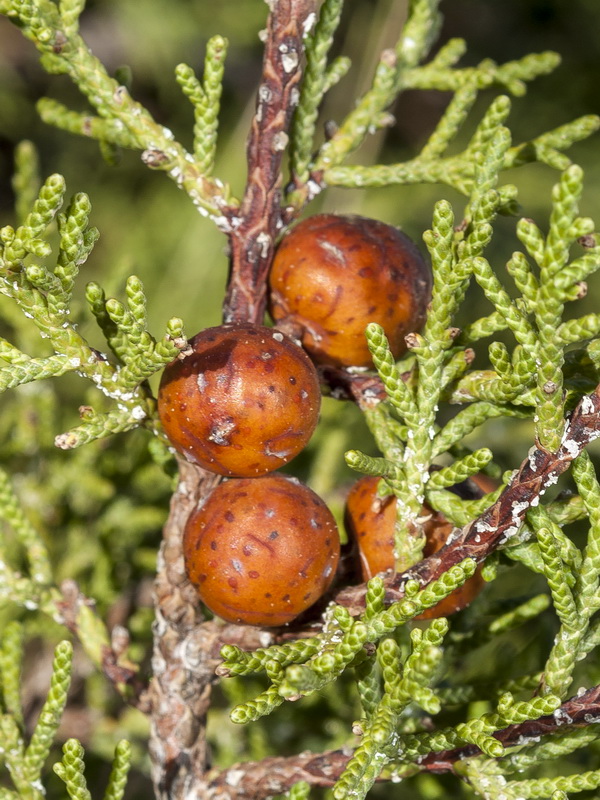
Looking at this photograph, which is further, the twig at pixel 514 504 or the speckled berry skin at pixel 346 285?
the speckled berry skin at pixel 346 285

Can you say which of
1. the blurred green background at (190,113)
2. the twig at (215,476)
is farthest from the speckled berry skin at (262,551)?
the blurred green background at (190,113)

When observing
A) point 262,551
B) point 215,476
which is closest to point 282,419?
point 262,551

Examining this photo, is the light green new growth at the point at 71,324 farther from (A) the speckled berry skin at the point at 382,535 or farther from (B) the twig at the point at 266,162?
(A) the speckled berry skin at the point at 382,535

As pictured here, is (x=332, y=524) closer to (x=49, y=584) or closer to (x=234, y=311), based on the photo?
(x=234, y=311)

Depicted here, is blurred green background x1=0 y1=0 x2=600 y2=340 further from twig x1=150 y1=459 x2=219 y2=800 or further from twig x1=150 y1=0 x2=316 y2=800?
twig x1=150 y1=459 x2=219 y2=800

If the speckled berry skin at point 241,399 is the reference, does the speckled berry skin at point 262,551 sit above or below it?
below

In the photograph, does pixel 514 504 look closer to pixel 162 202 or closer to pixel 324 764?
pixel 324 764

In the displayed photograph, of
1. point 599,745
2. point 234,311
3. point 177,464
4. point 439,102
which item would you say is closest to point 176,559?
point 177,464
